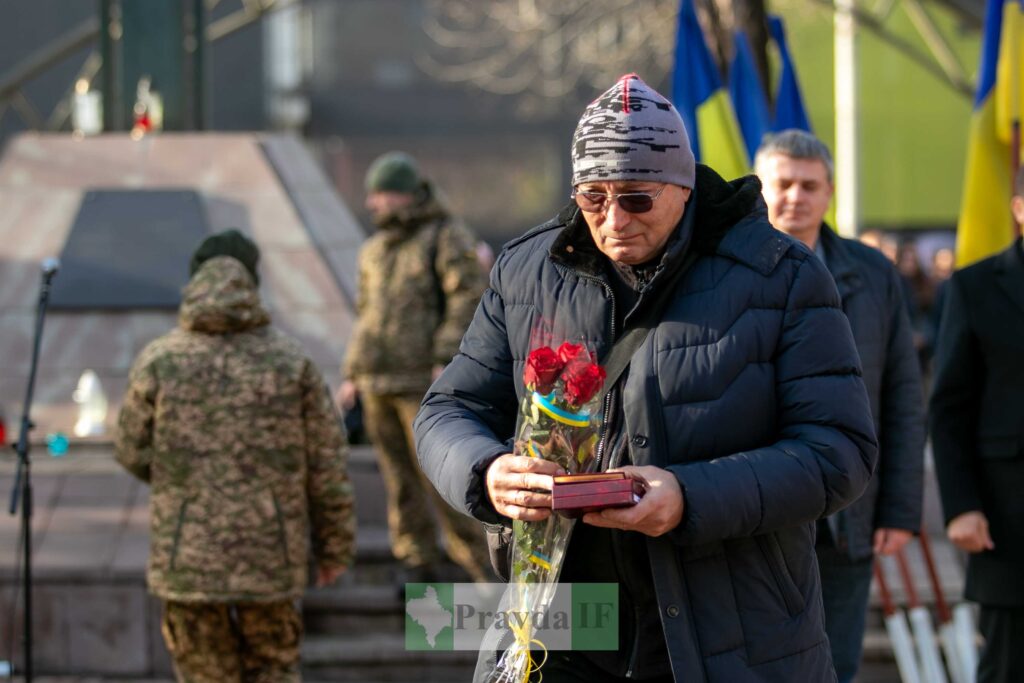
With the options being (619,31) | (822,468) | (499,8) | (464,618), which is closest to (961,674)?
(464,618)

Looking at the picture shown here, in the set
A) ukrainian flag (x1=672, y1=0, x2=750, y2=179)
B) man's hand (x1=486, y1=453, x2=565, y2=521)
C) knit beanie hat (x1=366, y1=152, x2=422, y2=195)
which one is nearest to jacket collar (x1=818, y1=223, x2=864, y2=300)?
man's hand (x1=486, y1=453, x2=565, y2=521)

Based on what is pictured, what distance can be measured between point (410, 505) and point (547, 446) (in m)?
4.48

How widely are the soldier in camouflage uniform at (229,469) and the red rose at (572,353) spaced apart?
8.21 feet

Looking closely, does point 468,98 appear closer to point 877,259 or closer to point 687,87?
point 687,87

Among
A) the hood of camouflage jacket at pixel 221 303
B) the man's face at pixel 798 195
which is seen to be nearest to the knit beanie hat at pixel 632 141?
the man's face at pixel 798 195

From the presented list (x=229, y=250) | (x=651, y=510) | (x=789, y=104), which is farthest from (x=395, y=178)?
(x=651, y=510)

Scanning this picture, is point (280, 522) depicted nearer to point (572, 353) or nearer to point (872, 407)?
point (872, 407)

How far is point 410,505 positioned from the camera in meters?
7.47

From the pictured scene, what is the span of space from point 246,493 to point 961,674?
109 inches

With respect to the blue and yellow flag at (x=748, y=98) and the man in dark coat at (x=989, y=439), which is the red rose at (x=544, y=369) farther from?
the blue and yellow flag at (x=748, y=98)

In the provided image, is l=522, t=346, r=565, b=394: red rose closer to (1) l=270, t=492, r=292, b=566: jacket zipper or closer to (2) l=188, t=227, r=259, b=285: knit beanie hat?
(1) l=270, t=492, r=292, b=566: jacket zipper

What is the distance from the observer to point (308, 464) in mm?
5535

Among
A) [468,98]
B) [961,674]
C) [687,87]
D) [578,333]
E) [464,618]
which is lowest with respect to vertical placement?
[961,674]

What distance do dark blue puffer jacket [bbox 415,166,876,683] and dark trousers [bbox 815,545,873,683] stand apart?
5.62 feet
